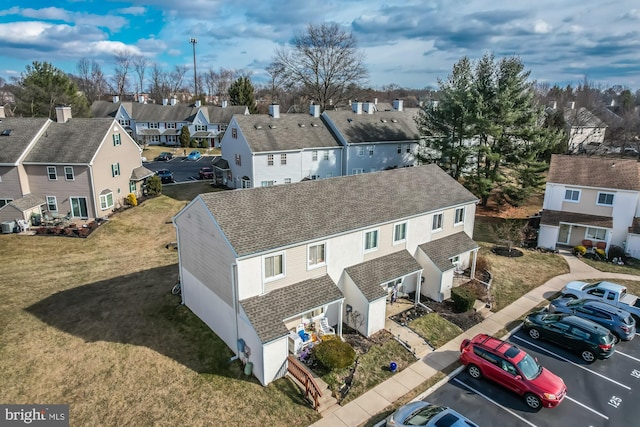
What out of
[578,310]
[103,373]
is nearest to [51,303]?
[103,373]

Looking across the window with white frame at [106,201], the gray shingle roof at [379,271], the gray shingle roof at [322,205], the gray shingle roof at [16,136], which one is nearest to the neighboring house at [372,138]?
the gray shingle roof at [322,205]

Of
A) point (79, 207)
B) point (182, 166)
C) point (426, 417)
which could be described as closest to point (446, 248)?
point (426, 417)

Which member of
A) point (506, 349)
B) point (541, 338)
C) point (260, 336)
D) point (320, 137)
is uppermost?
point (320, 137)

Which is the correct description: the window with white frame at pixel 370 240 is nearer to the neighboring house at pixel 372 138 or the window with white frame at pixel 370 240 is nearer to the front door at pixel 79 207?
the neighboring house at pixel 372 138

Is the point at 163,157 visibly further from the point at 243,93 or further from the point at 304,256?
the point at 304,256

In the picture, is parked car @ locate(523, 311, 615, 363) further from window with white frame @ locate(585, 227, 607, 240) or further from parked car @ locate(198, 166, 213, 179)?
parked car @ locate(198, 166, 213, 179)

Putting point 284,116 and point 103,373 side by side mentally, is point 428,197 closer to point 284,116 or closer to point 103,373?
point 103,373
